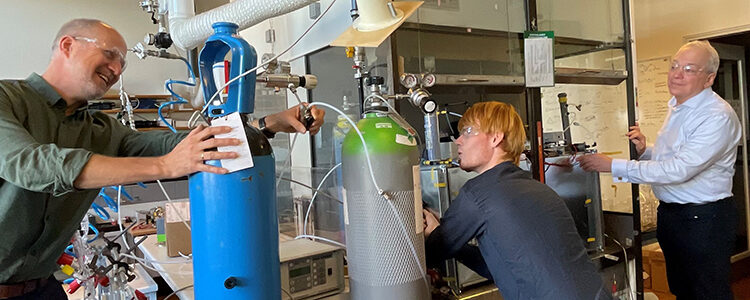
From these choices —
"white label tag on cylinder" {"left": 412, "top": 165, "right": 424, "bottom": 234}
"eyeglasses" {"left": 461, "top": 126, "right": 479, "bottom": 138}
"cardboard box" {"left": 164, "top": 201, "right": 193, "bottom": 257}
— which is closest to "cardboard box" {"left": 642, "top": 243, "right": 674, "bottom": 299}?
"eyeglasses" {"left": 461, "top": 126, "right": 479, "bottom": 138}

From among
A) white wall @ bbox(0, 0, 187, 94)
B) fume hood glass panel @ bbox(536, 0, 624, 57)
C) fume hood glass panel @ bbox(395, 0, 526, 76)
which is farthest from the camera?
white wall @ bbox(0, 0, 187, 94)

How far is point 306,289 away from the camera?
1.63 meters

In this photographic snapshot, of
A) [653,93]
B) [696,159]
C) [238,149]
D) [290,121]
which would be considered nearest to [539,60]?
[696,159]

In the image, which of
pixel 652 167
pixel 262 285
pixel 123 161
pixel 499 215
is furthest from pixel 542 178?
pixel 123 161

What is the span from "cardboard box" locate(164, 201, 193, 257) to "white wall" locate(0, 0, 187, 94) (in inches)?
132

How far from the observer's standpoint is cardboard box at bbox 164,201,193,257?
6.67ft

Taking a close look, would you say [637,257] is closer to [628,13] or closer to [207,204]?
[628,13]

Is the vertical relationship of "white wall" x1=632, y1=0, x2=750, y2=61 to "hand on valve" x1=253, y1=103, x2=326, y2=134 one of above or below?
above

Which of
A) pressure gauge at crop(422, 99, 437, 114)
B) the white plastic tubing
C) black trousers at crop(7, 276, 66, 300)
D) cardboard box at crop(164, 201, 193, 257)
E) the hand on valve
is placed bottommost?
black trousers at crop(7, 276, 66, 300)

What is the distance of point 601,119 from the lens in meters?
3.13

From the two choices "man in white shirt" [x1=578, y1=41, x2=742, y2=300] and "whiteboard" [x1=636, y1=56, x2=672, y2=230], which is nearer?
"man in white shirt" [x1=578, y1=41, x2=742, y2=300]

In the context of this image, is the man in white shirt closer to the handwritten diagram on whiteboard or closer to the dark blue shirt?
the dark blue shirt

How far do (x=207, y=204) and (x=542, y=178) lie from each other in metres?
1.67

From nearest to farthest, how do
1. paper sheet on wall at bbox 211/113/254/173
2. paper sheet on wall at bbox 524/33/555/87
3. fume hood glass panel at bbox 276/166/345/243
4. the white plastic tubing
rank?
paper sheet on wall at bbox 211/113/254/173
the white plastic tubing
fume hood glass panel at bbox 276/166/345/243
paper sheet on wall at bbox 524/33/555/87
